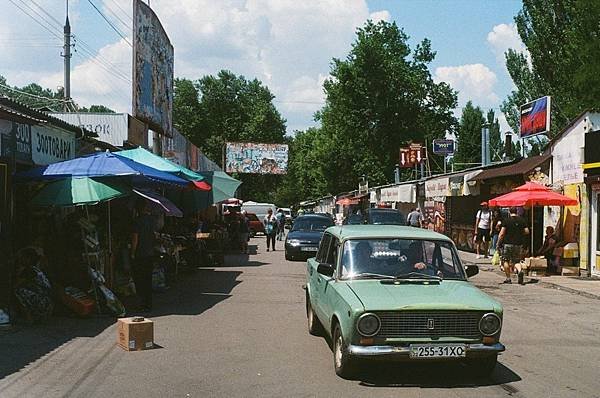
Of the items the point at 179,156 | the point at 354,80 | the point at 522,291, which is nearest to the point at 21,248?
the point at 522,291

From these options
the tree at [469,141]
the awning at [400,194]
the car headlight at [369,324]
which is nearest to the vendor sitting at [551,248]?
the car headlight at [369,324]

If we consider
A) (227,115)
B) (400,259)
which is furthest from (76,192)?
(227,115)

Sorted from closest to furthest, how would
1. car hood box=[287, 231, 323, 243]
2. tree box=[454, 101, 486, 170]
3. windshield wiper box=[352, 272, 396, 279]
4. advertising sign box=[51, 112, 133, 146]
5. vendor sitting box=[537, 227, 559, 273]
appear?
windshield wiper box=[352, 272, 396, 279] < vendor sitting box=[537, 227, 559, 273] < advertising sign box=[51, 112, 133, 146] < car hood box=[287, 231, 323, 243] < tree box=[454, 101, 486, 170]

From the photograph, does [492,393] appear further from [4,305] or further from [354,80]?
[354,80]

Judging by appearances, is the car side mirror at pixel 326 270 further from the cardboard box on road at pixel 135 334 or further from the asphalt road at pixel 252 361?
the cardboard box on road at pixel 135 334

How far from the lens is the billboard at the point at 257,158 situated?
6197cm

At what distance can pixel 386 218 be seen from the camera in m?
26.4

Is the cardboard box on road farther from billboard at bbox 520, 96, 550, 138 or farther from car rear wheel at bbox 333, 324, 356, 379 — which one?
billboard at bbox 520, 96, 550, 138

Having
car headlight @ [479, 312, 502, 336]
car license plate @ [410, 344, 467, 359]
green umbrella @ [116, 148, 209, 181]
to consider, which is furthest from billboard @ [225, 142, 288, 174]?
car license plate @ [410, 344, 467, 359]

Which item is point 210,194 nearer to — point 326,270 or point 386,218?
point 386,218

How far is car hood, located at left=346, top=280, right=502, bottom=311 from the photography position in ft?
21.4

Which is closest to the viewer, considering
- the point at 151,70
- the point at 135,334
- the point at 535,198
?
the point at 135,334

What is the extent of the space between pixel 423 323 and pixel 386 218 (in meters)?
20.0

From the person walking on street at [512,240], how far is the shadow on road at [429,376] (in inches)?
348
